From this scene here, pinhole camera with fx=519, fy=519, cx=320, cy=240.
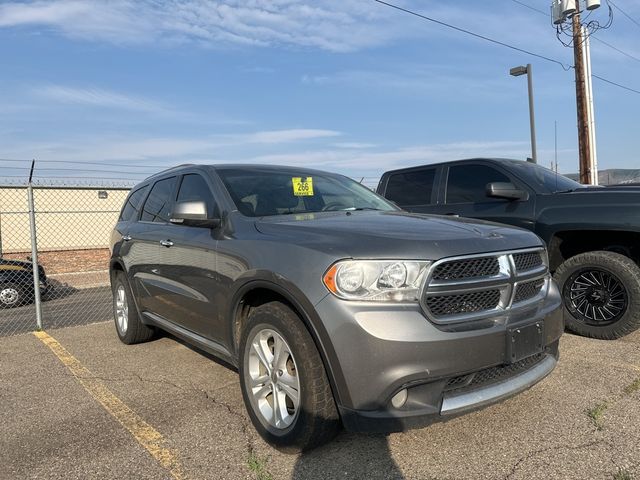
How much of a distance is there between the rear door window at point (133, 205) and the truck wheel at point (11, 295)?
756 cm

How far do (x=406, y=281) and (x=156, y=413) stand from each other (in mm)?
2204

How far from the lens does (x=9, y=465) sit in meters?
3.05

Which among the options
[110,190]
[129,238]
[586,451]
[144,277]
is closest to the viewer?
[586,451]

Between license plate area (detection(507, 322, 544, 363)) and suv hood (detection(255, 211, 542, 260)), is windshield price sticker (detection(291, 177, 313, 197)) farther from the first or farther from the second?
license plate area (detection(507, 322, 544, 363))

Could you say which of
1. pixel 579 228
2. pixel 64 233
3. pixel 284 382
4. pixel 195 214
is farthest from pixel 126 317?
pixel 64 233

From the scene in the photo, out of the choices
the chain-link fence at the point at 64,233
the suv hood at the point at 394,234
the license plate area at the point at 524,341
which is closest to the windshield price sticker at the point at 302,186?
the suv hood at the point at 394,234

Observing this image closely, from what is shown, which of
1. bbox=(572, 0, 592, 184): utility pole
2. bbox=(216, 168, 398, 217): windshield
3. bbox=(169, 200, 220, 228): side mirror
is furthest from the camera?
bbox=(572, 0, 592, 184): utility pole

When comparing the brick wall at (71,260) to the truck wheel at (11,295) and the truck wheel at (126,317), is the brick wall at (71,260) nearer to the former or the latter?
the truck wheel at (11,295)

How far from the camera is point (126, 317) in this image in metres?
5.67

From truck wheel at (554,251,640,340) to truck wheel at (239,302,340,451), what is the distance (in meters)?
3.38

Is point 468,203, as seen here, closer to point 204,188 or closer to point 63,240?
point 204,188

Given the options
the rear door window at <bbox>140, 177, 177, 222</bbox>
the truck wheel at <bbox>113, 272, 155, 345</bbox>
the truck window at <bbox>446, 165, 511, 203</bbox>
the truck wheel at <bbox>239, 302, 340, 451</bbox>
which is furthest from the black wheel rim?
the truck wheel at <bbox>113, 272, 155, 345</bbox>

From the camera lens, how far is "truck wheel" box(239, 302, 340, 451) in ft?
8.89

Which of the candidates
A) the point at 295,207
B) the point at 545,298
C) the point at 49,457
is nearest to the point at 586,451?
the point at 545,298
